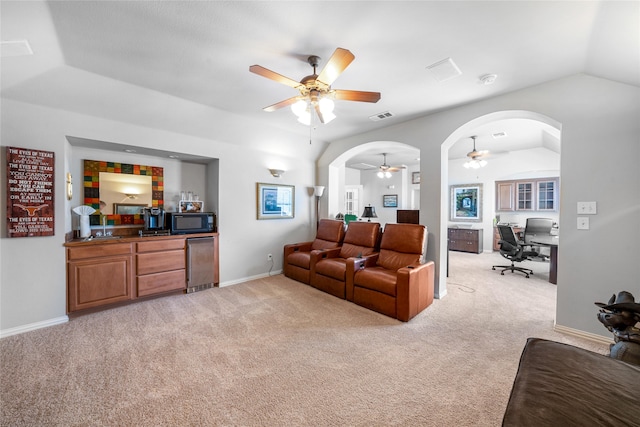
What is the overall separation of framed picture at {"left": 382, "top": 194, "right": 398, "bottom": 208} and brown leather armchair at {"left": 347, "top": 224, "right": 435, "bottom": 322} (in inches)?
190

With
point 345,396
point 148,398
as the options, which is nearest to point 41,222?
point 148,398

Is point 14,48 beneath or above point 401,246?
above

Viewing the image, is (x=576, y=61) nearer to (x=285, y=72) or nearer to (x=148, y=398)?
(x=285, y=72)

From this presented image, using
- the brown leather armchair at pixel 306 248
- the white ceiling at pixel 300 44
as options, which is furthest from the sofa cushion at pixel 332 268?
the white ceiling at pixel 300 44

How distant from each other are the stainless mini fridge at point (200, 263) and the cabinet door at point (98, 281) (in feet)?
2.47

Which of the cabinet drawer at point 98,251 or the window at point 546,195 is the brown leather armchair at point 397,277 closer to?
the cabinet drawer at point 98,251

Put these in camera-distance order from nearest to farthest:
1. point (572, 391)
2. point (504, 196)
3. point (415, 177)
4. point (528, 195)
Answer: point (572, 391) < point (528, 195) < point (504, 196) < point (415, 177)

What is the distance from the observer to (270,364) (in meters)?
2.12

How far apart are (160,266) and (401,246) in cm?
352

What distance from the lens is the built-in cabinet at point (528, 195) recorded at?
6305 millimetres

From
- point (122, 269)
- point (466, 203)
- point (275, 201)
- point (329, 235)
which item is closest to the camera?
point (122, 269)

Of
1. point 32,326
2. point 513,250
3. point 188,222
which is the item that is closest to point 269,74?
point 188,222

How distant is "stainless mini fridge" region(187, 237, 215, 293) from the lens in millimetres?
3840

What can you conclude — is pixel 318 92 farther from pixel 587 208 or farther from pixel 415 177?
pixel 415 177
